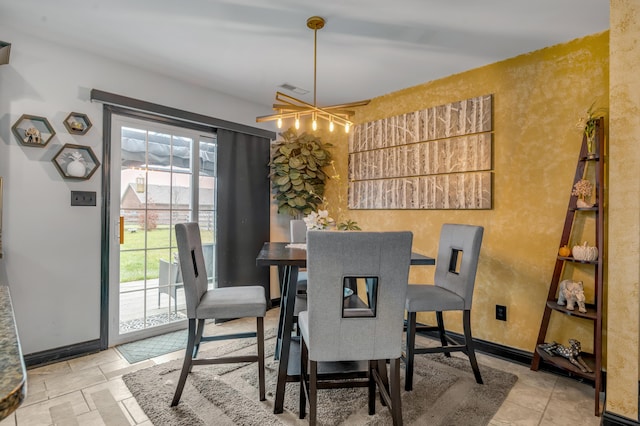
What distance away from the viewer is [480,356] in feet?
9.05

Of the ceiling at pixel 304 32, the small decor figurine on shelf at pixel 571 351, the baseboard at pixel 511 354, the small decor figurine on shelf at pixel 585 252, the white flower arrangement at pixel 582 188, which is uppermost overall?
the ceiling at pixel 304 32

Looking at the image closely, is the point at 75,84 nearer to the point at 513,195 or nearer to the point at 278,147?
the point at 278,147

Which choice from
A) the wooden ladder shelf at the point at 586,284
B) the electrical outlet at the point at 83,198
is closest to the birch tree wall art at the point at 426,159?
the wooden ladder shelf at the point at 586,284

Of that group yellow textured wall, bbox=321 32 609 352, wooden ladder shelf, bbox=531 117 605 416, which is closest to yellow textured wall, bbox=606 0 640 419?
wooden ladder shelf, bbox=531 117 605 416

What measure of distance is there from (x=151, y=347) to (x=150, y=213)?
1.21 meters

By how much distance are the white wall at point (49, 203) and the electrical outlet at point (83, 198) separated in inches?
A: 1.3

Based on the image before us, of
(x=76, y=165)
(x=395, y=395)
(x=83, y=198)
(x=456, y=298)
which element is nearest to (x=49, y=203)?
(x=83, y=198)

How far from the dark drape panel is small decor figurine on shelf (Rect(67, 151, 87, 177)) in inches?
47.9

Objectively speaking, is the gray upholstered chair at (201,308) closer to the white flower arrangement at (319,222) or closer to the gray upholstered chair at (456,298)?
the white flower arrangement at (319,222)

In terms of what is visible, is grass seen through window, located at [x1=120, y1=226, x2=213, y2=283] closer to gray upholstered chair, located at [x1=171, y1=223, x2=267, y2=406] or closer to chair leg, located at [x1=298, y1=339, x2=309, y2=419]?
gray upholstered chair, located at [x1=171, y1=223, x2=267, y2=406]

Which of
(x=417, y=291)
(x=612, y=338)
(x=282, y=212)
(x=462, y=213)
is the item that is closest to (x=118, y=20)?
A: (x=282, y=212)

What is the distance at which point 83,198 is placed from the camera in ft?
8.80

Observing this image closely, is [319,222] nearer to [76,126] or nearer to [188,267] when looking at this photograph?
[188,267]

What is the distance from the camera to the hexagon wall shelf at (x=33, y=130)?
2.39m
